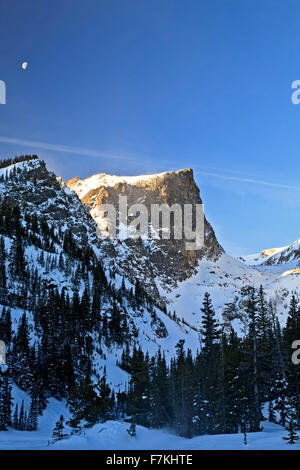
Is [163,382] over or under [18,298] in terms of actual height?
under

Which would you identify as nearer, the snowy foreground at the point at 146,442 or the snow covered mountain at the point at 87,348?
the snowy foreground at the point at 146,442

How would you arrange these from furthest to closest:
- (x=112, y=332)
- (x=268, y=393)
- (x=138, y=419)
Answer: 1. (x=112, y=332)
2. (x=138, y=419)
3. (x=268, y=393)

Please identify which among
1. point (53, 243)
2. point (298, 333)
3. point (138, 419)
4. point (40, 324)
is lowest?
point (138, 419)

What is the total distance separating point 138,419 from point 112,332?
63.0m

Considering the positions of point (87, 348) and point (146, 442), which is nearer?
point (146, 442)

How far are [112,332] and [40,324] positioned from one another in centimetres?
3428

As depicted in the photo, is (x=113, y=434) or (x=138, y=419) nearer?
(x=113, y=434)

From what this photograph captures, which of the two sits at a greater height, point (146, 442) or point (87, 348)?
point (87, 348)

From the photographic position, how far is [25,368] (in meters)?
73.4

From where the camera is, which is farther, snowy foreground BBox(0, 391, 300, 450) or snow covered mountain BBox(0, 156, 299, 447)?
snow covered mountain BBox(0, 156, 299, 447)
